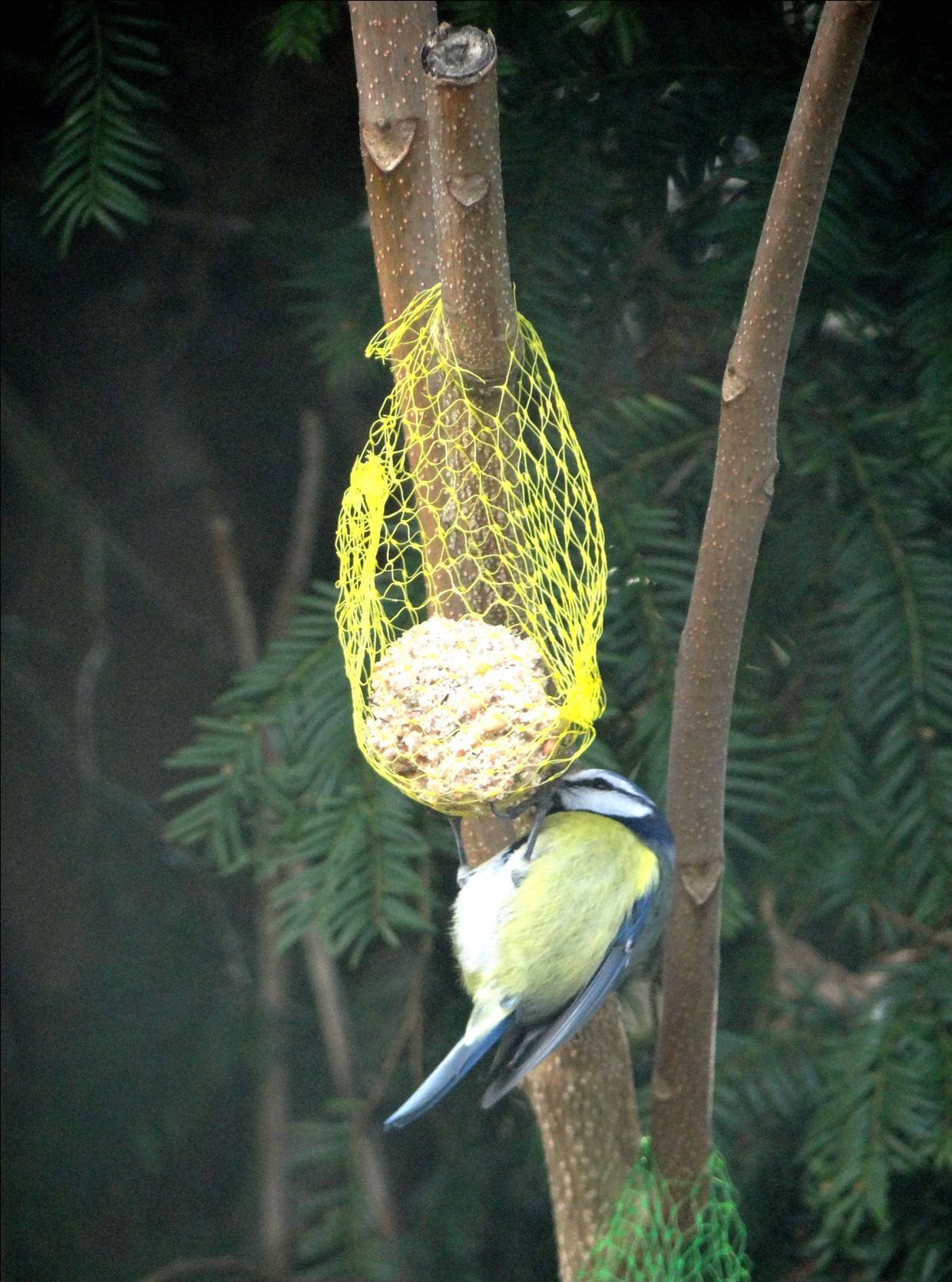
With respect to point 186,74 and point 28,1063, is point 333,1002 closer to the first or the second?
point 28,1063

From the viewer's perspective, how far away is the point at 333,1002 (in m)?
1.62

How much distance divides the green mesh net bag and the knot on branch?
31.8 inches

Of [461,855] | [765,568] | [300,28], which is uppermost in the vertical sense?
[300,28]

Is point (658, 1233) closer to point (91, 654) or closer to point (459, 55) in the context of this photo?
point (459, 55)

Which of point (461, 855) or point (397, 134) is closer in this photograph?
point (397, 134)

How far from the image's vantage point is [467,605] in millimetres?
945

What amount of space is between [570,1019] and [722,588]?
1.14 ft

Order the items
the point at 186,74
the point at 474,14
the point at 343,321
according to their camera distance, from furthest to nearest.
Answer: the point at 186,74 < the point at 343,321 < the point at 474,14

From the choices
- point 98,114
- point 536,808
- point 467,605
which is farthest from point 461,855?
point 98,114

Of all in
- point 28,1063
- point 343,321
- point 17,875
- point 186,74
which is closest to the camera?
point 343,321

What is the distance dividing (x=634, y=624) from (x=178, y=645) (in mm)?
833

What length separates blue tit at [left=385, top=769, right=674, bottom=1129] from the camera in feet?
3.37

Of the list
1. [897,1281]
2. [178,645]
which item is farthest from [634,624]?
[178,645]

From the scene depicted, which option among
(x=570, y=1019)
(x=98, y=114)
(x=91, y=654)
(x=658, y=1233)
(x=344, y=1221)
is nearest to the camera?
(x=570, y=1019)
